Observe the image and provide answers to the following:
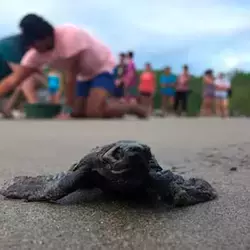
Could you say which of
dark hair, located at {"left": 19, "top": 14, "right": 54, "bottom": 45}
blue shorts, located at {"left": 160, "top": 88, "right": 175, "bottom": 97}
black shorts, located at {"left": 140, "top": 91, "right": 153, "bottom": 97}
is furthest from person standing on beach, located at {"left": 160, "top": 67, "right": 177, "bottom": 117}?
dark hair, located at {"left": 19, "top": 14, "right": 54, "bottom": 45}

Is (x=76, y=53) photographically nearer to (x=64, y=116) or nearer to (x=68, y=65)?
(x=68, y=65)

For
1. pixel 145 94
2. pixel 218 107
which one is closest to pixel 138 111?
pixel 145 94

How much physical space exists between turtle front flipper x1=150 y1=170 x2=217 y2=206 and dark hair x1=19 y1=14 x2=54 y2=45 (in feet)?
16.0

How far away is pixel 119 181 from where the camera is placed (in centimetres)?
137

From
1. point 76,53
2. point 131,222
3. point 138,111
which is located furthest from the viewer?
point 138,111

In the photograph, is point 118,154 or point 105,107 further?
point 105,107

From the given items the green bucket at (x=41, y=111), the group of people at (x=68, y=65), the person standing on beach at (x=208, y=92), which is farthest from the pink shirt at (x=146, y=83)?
the green bucket at (x=41, y=111)

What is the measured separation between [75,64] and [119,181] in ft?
18.4

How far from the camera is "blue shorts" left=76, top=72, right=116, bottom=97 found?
6.92 metres

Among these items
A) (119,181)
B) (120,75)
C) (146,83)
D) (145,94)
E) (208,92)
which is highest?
(120,75)

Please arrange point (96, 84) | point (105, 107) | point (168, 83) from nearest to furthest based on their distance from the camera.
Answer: point (96, 84) → point (105, 107) → point (168, 83)

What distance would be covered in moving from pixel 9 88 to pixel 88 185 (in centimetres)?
585

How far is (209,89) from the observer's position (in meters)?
11.5

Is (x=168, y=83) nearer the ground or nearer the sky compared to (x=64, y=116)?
nearer the sky
